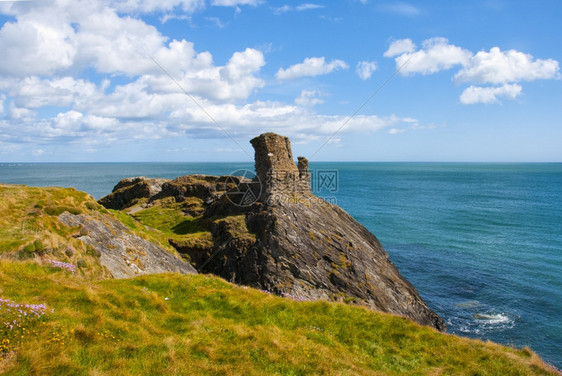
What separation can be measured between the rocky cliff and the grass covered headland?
27.9ft

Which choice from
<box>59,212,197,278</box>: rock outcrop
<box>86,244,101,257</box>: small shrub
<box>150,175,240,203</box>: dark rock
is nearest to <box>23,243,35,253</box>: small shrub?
<box>86,244,101,257</box>: small shrub

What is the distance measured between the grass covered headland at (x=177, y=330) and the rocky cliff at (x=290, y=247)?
8.51 m

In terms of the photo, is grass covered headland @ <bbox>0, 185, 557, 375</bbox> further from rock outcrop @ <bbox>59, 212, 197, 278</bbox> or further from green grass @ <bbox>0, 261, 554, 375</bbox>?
rock outcrop @ <bbox>59, 212, 197, 278</bbox>

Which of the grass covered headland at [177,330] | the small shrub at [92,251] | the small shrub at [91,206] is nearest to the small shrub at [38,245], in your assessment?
the grass covered headland at [177,330]

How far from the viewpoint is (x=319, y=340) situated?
13.6 m

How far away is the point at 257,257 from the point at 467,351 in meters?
15.9

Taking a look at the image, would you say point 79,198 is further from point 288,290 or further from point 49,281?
point 288,290

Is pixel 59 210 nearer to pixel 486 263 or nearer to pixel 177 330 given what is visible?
pixel 177 330

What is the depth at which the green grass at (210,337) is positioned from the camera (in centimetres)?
1013

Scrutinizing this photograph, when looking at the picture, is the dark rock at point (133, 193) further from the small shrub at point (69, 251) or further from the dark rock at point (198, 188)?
the small shrub at point (69, 251)

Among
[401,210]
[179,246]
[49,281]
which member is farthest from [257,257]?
[401,210]

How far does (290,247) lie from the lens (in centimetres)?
2698

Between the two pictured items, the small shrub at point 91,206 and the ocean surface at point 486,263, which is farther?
the ocean surface at point 486,263

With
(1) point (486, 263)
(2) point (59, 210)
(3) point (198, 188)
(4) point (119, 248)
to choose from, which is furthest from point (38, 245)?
(1) point (486, 263)
